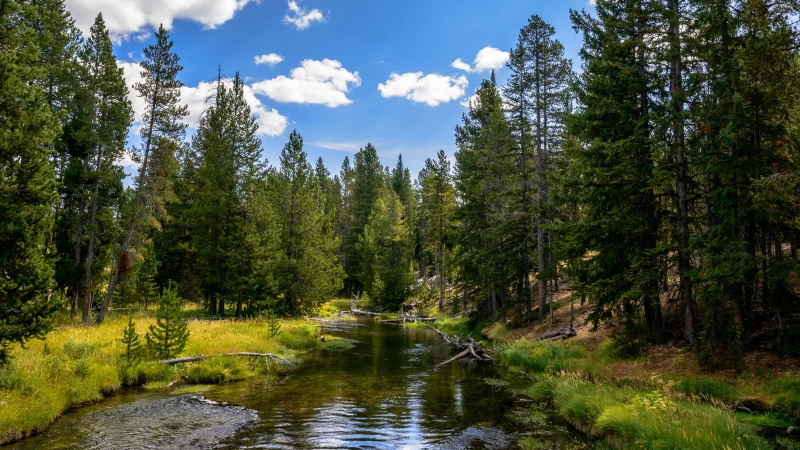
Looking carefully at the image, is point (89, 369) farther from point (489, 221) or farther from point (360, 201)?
point (360, 201)

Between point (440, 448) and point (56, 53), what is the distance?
3113 centimetres

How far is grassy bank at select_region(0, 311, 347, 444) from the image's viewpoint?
426 inches

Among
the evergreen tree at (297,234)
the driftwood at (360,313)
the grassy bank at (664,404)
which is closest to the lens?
the grassy bank at (664,404)

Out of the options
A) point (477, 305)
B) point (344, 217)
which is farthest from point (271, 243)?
point (344, 217)

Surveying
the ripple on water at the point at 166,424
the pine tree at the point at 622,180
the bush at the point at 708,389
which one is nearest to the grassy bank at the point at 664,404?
the bush at the point at 708,389

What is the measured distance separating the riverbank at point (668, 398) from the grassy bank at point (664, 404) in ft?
0.06

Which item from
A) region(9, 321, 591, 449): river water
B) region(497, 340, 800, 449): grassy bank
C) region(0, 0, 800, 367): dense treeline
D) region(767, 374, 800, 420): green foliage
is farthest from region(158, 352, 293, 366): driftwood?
region(767, 374, 800, 420): green foliage

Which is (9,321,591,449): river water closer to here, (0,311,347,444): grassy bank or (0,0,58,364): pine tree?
(0,311,347,444): grassy bank

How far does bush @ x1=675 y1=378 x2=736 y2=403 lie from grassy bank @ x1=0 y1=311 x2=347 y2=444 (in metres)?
15.9

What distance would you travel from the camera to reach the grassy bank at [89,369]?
10828mm

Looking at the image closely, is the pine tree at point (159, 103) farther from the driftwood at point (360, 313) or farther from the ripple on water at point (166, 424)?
the driftwood at point (360, 313)

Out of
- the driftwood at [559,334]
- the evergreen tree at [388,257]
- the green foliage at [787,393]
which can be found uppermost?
the evergreen tree at [388,257]

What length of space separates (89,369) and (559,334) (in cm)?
2004

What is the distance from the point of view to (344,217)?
281ft
